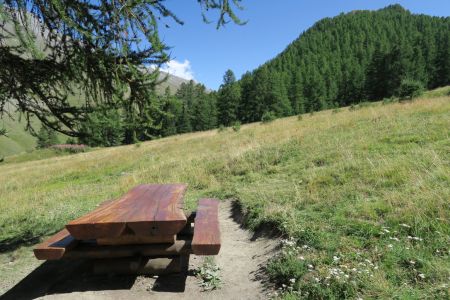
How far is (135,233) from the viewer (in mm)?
3465

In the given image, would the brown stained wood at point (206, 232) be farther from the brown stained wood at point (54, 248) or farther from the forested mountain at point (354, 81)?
the forested mountain at point (354, 81)

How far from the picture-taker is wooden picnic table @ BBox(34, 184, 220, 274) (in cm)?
335

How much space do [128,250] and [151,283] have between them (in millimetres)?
465

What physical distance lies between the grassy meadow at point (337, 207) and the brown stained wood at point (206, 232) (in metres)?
0.78

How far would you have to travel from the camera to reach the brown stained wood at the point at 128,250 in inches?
150

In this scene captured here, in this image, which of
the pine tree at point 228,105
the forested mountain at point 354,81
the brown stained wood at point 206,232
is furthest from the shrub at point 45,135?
the forested mountain at point 354,81

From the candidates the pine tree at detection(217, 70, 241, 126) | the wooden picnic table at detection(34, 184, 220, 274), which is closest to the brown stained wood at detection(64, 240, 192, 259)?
the wooden picnic table at detection(34, 184, 220, 274)

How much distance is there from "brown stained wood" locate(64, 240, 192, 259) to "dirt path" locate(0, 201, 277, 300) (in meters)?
0.32

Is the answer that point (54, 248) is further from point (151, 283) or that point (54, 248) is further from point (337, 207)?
point (337, 207)

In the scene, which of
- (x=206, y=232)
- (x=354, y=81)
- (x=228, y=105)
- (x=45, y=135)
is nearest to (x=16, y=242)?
(x=206, y=232)

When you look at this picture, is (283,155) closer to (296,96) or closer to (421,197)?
(421,197)

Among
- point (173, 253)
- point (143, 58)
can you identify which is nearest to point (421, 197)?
point (173, 253)

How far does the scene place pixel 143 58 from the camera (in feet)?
17.4

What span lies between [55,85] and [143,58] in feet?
5.18
